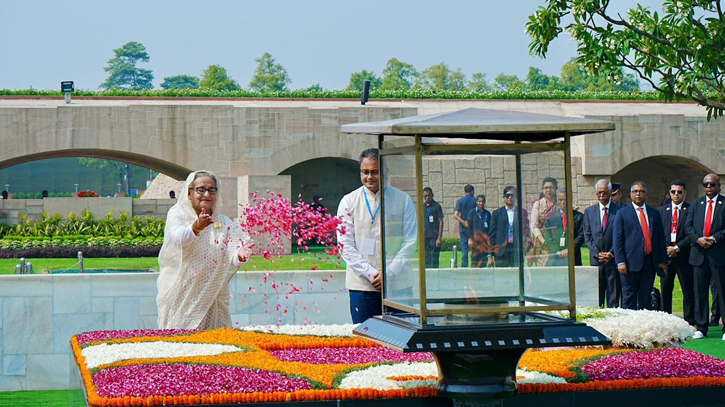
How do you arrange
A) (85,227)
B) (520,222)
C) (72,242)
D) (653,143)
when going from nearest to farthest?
(520,222)
(72,242)
(85,227)
(653,143)

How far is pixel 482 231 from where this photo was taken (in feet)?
14.2

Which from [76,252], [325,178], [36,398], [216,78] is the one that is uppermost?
[216,78]

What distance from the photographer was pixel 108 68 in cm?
11719

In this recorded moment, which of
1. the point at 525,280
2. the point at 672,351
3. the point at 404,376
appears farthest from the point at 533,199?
the point at 672,351

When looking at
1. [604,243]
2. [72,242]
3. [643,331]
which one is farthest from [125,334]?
[72,242]

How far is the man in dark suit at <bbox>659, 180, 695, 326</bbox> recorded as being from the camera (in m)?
11.0

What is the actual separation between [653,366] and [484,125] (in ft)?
5.59

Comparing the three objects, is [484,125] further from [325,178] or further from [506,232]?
[325,178]

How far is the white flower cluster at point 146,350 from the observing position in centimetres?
507

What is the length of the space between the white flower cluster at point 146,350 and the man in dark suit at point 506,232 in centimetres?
174

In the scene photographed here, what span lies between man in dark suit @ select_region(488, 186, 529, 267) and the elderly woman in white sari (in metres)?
2.33

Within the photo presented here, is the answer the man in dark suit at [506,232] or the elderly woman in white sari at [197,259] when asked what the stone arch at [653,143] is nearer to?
the elderly woman in white sari at [197,259]

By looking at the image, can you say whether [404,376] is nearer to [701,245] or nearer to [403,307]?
[403,307]

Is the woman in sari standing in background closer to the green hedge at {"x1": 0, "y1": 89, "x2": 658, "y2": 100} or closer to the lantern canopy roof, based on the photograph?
the lantern canopy roof
